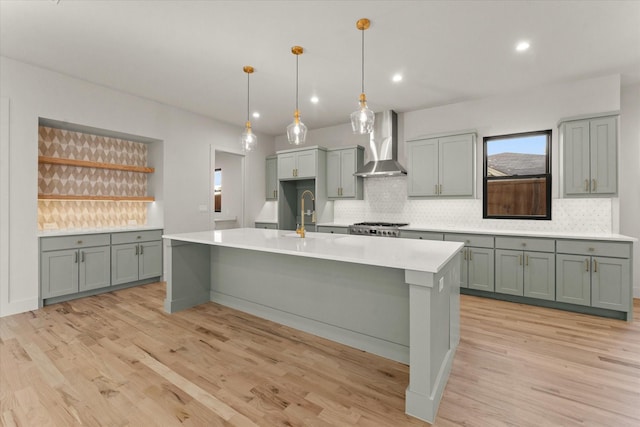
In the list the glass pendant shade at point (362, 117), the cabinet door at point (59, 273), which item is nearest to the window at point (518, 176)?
the glass pendant shade at point (362, 117)

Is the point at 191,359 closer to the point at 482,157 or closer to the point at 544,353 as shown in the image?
the point at 544,353

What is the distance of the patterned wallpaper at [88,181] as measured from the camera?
4.15 metres

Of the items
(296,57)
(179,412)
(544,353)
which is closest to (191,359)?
(179,412)

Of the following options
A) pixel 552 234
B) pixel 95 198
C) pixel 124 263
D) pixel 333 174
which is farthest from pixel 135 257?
pixel 552 234

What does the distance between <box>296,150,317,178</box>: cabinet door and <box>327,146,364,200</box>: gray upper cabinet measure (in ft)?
1.10

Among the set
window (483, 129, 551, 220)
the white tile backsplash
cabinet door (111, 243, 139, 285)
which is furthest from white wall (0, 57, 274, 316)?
window (483, 129, 551, 220)

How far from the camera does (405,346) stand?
240 cm

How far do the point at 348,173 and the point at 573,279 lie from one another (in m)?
3.59

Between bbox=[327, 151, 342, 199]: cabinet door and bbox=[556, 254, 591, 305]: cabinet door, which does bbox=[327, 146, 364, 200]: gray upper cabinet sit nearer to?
bbox=[327, 151, 342, 199]: cabinet door

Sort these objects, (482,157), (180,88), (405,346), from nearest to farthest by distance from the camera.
Result: 1. (405,346)
2. (180,88)
3. (482,157)

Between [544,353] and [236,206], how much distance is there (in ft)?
18.5

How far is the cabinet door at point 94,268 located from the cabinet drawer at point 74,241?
79 mm

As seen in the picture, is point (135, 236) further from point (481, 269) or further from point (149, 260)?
point (481, 269)

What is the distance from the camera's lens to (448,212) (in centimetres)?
494
